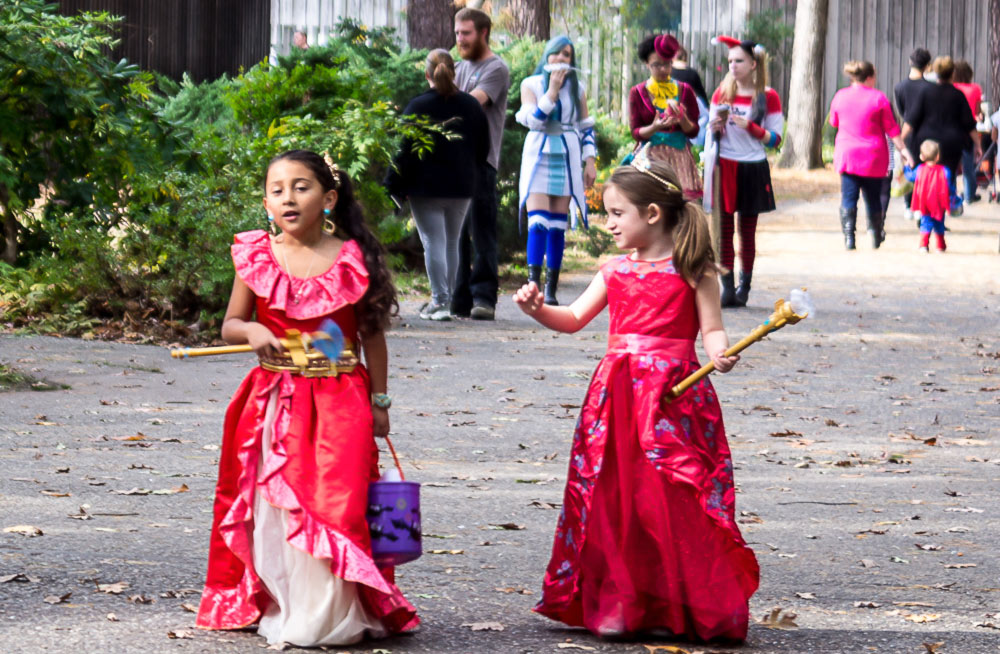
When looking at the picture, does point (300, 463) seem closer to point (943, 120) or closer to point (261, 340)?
point (261, 340)

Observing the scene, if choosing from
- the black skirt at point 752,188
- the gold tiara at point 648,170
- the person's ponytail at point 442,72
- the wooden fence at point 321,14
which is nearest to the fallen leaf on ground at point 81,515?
the gold tiara at point 648,170

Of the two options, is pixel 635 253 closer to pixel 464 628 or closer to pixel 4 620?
pixel 464 628

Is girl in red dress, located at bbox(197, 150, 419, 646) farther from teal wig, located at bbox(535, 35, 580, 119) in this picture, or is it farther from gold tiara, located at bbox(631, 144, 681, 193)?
teal wig, located at bbox(535, 35, 580, 119)

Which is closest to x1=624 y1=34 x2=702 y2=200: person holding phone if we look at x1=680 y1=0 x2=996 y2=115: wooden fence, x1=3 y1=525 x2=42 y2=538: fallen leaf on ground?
x1=3 y1=525 x2=42 y2=538: fallen leaf on ground

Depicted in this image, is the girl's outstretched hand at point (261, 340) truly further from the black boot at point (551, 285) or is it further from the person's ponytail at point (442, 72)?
the black boot at point (551, 285)

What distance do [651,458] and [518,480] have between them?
91.1 inches

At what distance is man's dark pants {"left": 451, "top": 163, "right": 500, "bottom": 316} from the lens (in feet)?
38.1

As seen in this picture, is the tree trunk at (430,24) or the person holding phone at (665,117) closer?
the person holding phone at (665,117)

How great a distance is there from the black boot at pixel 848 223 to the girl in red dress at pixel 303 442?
14.4m

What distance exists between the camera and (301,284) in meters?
4.29

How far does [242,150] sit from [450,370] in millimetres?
2379

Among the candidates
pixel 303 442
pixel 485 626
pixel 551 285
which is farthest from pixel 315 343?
pixel 551 285

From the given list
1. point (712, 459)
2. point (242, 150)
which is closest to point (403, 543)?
point (712, 459)

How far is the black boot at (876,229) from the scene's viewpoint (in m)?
18.4
